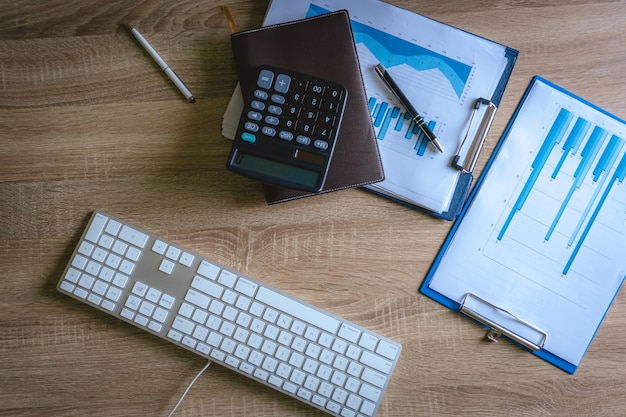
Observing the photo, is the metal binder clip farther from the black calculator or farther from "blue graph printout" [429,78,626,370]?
the black calculator

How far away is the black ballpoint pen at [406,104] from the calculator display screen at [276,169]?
0.53ft

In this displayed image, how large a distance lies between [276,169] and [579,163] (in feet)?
1.38

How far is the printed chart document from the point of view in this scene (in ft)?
2.75

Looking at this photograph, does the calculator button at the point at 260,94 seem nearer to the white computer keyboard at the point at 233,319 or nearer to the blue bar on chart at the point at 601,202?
the white computer keyboard at the point at 233,319

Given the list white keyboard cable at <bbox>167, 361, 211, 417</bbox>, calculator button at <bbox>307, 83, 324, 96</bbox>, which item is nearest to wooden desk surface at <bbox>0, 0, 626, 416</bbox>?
white keyboard cable at <bbox>167, 361, 211, 417</bbox>

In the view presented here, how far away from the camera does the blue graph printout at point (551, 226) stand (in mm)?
837

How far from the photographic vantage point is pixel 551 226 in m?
0.84

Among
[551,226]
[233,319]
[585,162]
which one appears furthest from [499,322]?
[233,319]

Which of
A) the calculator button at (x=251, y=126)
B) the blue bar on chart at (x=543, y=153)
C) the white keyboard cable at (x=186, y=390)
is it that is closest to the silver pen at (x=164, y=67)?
the calculator button at (x=251, y=126)

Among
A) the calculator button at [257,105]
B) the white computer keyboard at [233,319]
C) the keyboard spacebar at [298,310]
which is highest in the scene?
the calculator button at [257,105]

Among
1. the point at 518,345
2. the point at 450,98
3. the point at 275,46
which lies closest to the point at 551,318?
the point at 518,345

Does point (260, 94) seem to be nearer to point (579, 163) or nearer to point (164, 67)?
point (164, 67)

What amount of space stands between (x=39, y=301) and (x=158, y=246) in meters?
0.19

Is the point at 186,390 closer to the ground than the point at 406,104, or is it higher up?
closer to the ground
